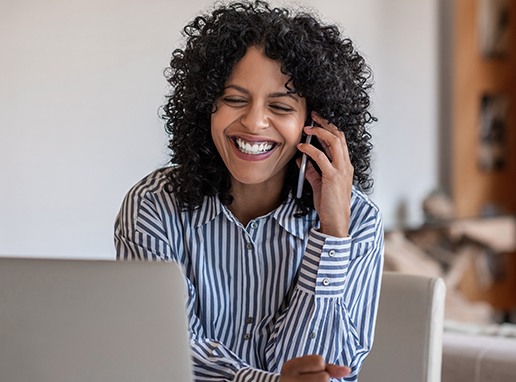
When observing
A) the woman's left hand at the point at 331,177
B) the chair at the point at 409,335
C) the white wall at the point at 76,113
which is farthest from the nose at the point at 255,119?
the white wall at the point at 76,113

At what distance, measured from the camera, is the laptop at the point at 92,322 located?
3.81ft

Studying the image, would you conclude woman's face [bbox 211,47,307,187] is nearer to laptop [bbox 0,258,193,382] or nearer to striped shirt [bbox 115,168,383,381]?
striped shirt [bbox 115,168,383,381]

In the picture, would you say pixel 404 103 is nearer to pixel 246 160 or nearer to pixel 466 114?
pixel 466 114

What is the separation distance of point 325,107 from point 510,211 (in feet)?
16.0

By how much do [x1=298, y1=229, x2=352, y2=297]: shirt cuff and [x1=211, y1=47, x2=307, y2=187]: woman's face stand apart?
0.49ft

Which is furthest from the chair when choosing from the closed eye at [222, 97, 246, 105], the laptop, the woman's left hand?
the laptop

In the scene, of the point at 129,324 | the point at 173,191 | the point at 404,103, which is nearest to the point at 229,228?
the point at 173,191

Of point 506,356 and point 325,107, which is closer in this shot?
point 325,107

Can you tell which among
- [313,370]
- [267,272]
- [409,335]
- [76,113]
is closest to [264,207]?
[267,272]

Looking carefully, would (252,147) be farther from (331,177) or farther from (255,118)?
(331,177)

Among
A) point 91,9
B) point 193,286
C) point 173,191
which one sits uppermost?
point 91,9

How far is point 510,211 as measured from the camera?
6.43 meters

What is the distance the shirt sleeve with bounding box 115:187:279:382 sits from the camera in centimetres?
166

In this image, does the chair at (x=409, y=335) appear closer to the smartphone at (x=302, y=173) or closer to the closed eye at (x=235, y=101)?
the smartphone at (x=302, y=173)
